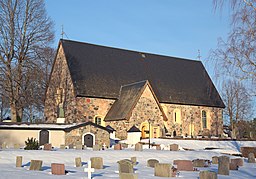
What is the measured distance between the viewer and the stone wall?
2595 centimetres

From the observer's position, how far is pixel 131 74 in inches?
1449

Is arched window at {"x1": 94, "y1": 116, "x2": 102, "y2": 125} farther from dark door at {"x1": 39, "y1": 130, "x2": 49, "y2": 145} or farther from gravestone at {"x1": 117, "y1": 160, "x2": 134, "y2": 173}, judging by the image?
gravestone at {"x1": 117, "y1": 160, "x2": 134, "y2": 173}

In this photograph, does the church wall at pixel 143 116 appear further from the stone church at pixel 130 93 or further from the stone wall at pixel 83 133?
the stone wall at pixel 83 133

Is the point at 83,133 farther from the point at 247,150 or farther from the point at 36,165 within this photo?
the point at 36,165

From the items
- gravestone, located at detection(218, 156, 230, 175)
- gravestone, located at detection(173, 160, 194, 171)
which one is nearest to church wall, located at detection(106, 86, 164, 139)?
gravestone, located at detection(173, 160, 194, 171)

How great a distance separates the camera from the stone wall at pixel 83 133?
26.0 meters

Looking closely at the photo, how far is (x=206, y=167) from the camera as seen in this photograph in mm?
17344

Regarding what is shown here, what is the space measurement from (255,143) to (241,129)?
11.5 metres

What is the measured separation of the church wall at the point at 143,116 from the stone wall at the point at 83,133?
13.7 ft

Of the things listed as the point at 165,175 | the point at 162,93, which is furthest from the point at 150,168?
the point at 162,93

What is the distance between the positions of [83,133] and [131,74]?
12.2 meters

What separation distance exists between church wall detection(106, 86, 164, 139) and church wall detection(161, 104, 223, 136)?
9.21 ft

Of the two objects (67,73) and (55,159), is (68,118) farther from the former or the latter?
(55,159)

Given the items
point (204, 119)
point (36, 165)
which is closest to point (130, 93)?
point (204, 119)
